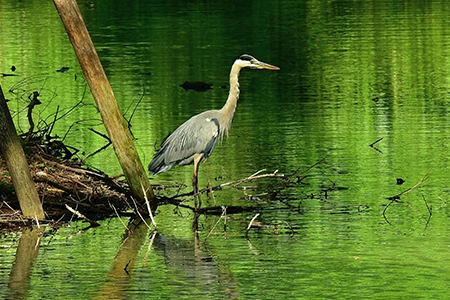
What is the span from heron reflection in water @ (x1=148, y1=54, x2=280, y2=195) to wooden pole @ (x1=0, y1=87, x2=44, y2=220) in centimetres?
215

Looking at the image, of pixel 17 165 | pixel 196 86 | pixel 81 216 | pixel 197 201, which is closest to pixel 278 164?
pixel 197 201

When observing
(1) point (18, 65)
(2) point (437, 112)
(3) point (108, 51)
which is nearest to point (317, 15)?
(3) point (108, 51)

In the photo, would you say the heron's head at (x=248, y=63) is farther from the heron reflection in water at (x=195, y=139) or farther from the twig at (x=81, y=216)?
the twig at (x=81, y=216)

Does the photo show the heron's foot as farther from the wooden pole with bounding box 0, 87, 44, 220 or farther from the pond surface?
the wooden pole with bounding box 0, 87, 44, 220

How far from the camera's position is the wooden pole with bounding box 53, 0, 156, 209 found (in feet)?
40.8

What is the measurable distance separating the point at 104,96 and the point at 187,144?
1.91 meters

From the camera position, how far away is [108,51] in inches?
1227

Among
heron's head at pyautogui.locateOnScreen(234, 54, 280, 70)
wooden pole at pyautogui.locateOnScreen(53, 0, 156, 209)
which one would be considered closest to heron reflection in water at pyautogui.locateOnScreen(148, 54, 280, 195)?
heron's head at pyautogui.locateOnScreen(234, 54, 280, 70)

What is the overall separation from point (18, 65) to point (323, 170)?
14428mm

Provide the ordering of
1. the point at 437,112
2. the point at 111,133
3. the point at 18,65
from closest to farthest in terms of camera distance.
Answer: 1. the point at 111,133
2. the point at 437,112
3. the point at 18,65

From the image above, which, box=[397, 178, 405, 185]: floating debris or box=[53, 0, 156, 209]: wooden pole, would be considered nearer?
box=[53, 0, 156, 209]: wooden pole

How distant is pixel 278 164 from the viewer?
15.5 metres

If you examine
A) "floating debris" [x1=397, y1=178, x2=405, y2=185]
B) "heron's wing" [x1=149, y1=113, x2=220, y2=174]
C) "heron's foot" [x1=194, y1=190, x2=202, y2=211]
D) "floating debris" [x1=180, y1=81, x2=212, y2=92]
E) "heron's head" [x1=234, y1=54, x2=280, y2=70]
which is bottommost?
"floating debris" [x1=180, y1=81, x2=212, y2=92]

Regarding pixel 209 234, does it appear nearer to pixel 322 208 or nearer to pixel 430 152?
pixel 322 208
